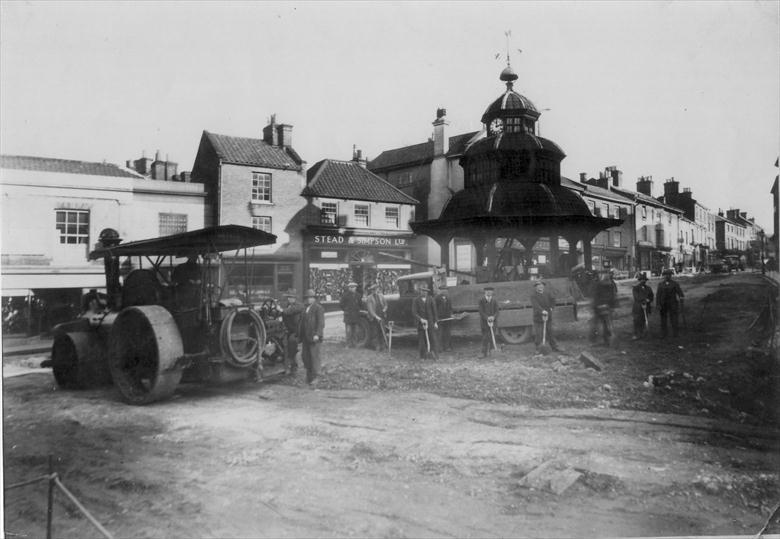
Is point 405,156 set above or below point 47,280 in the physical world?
above

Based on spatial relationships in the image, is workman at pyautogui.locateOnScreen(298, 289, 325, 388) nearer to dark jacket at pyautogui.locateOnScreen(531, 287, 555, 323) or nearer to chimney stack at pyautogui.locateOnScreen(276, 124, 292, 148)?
chimney stack at pyautogui.locateOnScreen(276, 124, 292, 148)

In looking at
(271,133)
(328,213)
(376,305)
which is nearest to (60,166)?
(271,133)

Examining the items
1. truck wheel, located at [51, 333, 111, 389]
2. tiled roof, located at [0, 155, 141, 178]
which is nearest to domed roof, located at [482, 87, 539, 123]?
tiled roof, located at [0, 155, 141, 178]

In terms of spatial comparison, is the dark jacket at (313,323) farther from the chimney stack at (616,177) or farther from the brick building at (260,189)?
the chimney stack at (616,177)

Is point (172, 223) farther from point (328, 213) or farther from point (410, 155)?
point (410, 155)

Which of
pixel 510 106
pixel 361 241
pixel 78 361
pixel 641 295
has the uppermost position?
pixel 510 106
